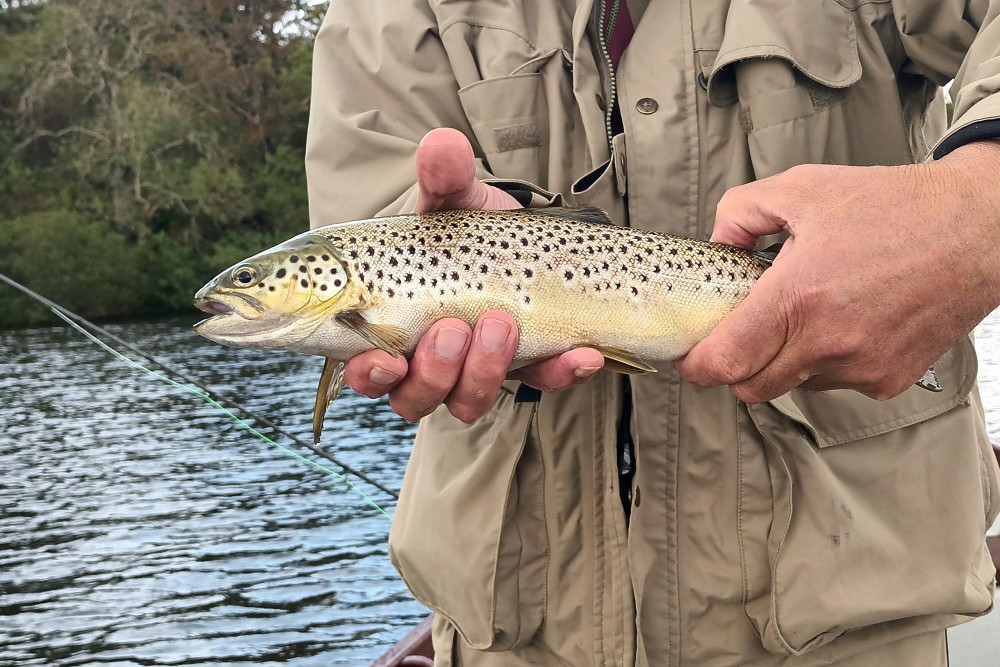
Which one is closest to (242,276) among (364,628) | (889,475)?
(889,475)

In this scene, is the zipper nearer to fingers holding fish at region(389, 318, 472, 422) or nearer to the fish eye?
fingers holding fish at region(389, 318, 472, 422)

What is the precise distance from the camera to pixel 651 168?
7.32 ft

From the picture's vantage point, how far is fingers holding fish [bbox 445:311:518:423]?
6.93ft

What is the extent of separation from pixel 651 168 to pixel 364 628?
8.31 metres

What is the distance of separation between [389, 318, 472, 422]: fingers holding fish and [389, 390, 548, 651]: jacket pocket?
20 centimetres

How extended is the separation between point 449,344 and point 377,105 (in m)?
0.77

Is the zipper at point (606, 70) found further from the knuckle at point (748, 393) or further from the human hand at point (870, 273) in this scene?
the knuckle at point (748, 393)

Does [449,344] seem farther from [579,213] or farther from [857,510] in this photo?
[857,510]

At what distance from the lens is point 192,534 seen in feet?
40.1

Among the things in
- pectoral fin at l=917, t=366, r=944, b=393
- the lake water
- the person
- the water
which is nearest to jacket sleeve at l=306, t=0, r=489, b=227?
the person

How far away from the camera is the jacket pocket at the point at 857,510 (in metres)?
2.12

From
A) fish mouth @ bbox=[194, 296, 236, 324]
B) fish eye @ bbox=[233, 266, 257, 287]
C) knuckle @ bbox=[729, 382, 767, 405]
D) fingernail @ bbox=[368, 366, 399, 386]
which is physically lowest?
knuckle @ bbox=[729, 382, 767, 405]

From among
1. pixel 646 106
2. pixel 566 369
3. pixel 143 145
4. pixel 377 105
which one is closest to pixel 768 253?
pixel 646 106

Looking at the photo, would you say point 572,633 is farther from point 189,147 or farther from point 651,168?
point 189,147
